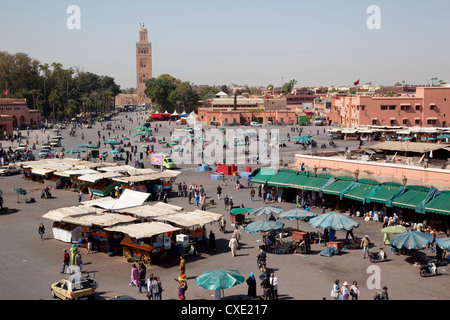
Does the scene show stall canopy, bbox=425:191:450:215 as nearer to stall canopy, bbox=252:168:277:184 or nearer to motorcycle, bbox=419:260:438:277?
motorcycle, bbox=419:260:438:277

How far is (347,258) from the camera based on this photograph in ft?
65.2

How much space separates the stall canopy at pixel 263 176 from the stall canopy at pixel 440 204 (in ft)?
35.1

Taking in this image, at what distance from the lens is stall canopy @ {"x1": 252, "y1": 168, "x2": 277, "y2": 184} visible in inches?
1233

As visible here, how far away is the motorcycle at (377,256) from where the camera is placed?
19344 mm

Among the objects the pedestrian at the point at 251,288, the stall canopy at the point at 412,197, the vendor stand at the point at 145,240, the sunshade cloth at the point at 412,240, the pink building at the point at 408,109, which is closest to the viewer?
the pedestrian at the point at 251,288

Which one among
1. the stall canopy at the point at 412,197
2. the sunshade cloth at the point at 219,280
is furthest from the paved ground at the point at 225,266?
the stall canopy at the point at 412,197

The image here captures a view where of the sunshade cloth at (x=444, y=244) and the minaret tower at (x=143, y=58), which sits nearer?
the sunshade cloth at (x=444, y=244)

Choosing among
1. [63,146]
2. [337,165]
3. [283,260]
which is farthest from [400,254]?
[63,146]

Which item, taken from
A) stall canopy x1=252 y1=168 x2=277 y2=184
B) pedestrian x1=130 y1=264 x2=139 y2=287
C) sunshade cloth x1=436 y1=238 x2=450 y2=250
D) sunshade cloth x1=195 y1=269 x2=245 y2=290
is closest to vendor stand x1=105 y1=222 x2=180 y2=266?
pedestrian x1=130 y1=264 x2=139 y2=287

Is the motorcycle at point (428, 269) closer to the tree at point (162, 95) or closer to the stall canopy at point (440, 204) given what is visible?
the stall canopy at point (440, 204)

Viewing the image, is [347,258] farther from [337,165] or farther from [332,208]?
[337,165]

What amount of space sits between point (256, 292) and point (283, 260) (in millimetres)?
3911

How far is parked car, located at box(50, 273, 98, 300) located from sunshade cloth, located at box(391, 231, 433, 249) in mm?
11384

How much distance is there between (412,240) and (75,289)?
1231 cm
